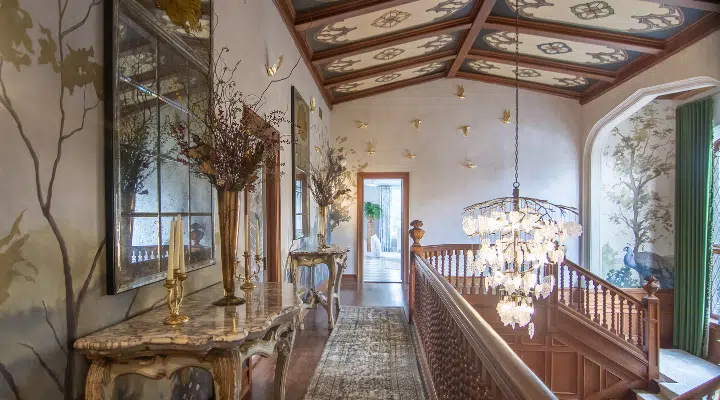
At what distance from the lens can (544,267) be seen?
6.68 m

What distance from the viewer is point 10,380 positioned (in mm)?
1315

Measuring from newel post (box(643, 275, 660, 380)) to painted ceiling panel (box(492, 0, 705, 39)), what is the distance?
11.5 feet

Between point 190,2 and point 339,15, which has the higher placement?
point 339,15

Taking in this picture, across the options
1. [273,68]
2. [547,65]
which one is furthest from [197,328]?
[547,65]

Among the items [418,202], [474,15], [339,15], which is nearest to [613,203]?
[418,202]

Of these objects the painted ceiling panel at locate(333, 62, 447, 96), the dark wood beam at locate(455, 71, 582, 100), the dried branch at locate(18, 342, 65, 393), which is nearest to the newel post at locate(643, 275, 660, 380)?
the dark wood beam at locate(455, 71, 582, 100)

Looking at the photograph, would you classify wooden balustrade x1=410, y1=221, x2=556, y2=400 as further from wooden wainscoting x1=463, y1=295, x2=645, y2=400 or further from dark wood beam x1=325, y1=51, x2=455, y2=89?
dark wood beam x1=325, y1=51, x2=455, y2=89

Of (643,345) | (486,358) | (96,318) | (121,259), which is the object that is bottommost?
(643,345)

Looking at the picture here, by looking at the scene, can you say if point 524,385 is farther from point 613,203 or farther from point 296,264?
point 613,203

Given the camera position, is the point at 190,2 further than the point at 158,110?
Yes

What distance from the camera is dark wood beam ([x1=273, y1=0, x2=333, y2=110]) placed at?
16.2 ft

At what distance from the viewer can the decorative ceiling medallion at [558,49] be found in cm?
683

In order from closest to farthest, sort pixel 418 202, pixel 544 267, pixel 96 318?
1. pixel 96 318
2. pixel 544 267
3. pixel 418 202

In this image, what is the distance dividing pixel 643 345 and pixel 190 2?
7298 millimetres
